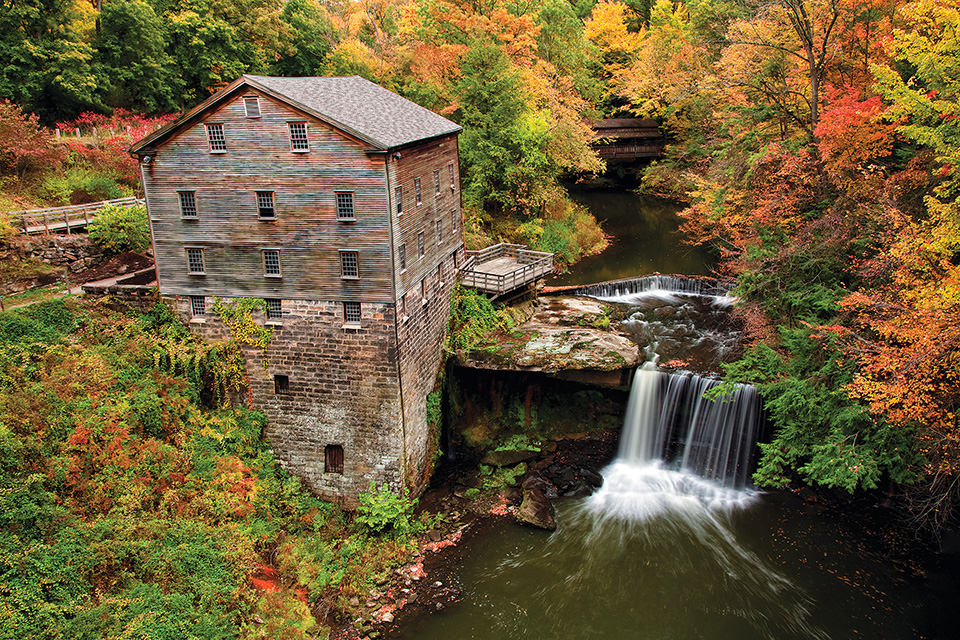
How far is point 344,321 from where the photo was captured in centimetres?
2112

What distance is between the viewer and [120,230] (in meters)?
27.5

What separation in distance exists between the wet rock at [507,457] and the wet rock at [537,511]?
1.77m

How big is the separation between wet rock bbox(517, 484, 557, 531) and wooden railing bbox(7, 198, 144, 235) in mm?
22904

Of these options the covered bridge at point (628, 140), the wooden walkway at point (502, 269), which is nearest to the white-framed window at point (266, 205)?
the wooden walkway at point (502, 269)

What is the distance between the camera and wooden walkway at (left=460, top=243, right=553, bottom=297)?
27.8 metres

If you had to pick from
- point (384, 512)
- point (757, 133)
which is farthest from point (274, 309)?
point (757, 133)

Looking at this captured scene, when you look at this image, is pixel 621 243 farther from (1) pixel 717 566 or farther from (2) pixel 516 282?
(1) pixel 717 566

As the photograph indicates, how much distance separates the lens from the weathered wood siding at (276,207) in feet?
64.4

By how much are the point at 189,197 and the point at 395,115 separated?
7.97m

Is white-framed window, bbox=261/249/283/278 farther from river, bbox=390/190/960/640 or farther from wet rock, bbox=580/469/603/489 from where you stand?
wet rock, bbox=580/469/603/489

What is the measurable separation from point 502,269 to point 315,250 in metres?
11.3

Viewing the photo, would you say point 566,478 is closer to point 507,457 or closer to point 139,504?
point 507,457

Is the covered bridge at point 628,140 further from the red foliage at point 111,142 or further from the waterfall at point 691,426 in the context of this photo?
the waterfall at point 691,426

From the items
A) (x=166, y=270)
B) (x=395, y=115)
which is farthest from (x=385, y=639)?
(x=395, y=115)
